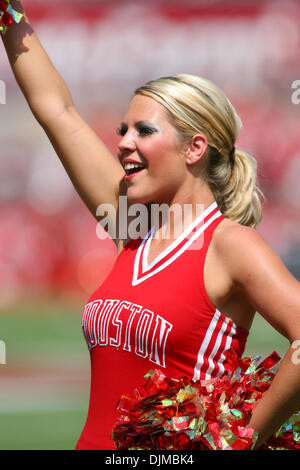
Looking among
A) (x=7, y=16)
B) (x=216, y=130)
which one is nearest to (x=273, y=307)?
(x=216, y=130)

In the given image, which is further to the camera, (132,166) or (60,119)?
(60,119)

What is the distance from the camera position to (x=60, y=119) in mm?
2352

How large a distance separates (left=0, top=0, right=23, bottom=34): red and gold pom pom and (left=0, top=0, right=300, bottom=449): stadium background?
5567 millimetres

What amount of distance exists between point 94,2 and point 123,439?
7.58 m

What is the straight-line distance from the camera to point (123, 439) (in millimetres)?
1868

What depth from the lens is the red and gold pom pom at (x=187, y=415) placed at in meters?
1.81

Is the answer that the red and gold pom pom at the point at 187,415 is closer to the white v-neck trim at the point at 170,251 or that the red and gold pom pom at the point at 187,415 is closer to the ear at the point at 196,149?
the white v-neck trim at the point at 170,251

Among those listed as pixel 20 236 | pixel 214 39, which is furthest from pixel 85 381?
pixel 214 39

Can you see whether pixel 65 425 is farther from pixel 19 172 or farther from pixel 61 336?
pixel 19 172

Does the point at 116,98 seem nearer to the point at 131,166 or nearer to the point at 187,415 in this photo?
the point at 131,166

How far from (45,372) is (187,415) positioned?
4.86 m

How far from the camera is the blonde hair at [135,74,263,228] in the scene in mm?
2117

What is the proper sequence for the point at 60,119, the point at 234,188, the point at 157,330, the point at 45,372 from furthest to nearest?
1. the point at 45,372
2. the point at 60,119
3. the point at 234,188
4. the point at 157,330
